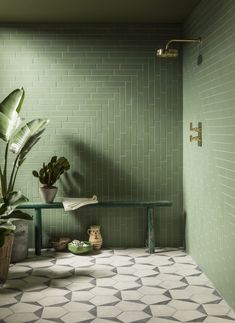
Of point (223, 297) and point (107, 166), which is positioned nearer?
point (223, 297)

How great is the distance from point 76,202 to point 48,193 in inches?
14.8

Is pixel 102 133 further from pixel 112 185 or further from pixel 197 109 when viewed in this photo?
pixel 197 109

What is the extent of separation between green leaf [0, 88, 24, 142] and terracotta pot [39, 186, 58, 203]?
1186mm

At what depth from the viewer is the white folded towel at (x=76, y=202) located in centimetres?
627

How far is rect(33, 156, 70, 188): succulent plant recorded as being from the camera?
639 centimetres

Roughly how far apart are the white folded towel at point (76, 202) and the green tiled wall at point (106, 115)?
252 mm

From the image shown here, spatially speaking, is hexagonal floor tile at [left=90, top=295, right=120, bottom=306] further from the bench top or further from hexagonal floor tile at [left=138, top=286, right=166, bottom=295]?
the bench top

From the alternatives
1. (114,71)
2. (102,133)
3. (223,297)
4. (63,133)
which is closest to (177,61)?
(114,71)

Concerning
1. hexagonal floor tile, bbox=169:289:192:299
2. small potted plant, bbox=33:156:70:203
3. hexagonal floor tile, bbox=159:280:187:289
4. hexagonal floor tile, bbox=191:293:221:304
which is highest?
small potted plant, bbox=33:156:70:203

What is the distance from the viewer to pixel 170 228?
22.4ft

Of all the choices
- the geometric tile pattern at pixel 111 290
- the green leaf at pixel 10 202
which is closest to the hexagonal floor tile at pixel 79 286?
the geometric tile pattern at pixel 111 290

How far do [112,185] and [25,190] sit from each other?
1163 mm

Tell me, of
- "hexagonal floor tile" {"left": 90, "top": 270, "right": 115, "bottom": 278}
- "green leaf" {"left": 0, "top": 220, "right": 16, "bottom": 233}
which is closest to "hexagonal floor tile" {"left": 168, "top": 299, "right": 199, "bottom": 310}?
"hexagonal floor tile" {"left": 90, "top": 270, "right": 115, "bottom": 278}

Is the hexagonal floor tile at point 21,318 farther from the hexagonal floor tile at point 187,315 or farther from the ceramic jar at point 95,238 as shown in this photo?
the ceramic jar at point 95,238
